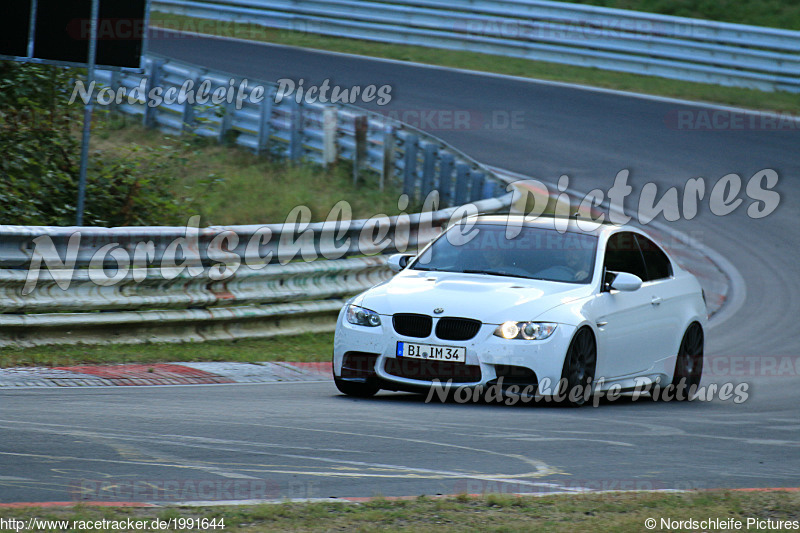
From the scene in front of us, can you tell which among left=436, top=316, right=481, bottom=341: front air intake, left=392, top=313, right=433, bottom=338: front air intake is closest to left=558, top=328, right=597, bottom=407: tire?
left=436, top=316, right=481, bottom=341: front air intake

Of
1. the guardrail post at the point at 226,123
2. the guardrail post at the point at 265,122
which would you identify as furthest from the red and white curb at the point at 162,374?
the guardrail post at the point at 226,123

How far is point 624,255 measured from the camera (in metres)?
10.3

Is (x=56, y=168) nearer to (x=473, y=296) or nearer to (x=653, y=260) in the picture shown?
(x=473, y=296)

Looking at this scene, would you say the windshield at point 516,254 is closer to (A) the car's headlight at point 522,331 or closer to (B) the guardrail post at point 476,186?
(A) the car's headlight at point 522,331

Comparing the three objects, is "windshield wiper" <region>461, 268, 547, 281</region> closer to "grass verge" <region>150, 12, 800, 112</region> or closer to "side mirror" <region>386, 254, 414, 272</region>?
"side mirror" <region>386, 254, 414, 272</region>

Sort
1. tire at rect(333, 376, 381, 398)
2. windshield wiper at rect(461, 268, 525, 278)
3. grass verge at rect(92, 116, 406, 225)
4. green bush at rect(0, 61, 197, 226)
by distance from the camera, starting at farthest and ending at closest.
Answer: grass verge at rect(92, 116, 406, 225) < green bush at rect(0, 61, 197, 226) < windshield wiper at rect(461, 268, 525, 278) < tire at rect(333, 376, 381, 398)

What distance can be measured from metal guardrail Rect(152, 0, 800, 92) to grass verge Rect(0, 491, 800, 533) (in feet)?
71.0

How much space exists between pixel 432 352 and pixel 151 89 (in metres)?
13.0

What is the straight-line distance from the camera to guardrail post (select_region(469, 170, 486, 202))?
17016mm

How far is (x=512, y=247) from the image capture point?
9.99m

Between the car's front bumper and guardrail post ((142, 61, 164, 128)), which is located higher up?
guardrail post ((142, 61, 164, 128))

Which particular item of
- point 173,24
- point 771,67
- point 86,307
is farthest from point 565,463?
point 173,24

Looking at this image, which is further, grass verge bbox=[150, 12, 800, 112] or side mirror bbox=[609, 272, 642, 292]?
grass verge bbox=[150, 12, 800, 112]

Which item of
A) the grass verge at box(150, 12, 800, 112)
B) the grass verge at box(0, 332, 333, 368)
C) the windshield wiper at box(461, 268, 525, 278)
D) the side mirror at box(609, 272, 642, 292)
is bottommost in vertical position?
the grass verge at box(0, 332, 333, 368)
